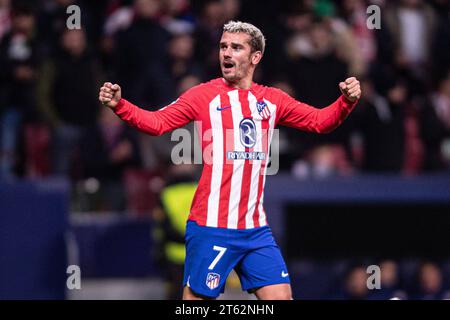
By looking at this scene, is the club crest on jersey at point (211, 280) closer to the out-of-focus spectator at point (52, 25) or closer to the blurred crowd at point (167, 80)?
the blurred crowd at point (167, 80)

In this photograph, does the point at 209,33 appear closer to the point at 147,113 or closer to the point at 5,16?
the point at 5,16

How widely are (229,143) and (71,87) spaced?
506 cm

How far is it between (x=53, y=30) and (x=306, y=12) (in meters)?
3.11

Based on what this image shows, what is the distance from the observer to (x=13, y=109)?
1078 centimetres

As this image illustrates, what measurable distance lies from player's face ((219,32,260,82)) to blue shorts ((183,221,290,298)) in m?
1.01

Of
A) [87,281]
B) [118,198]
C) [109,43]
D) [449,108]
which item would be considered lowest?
[87,281]

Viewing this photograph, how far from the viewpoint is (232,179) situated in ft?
20.5

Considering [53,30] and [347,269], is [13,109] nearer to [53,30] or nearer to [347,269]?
[53,30]

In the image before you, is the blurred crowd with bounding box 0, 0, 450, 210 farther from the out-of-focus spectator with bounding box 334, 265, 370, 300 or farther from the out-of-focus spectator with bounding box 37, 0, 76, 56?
the out-of-focus spectator with bounding box 334, 265, 370, 300

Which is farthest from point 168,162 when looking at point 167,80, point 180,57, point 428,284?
point 428,284

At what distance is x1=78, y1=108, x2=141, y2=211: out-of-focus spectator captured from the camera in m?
10.6
